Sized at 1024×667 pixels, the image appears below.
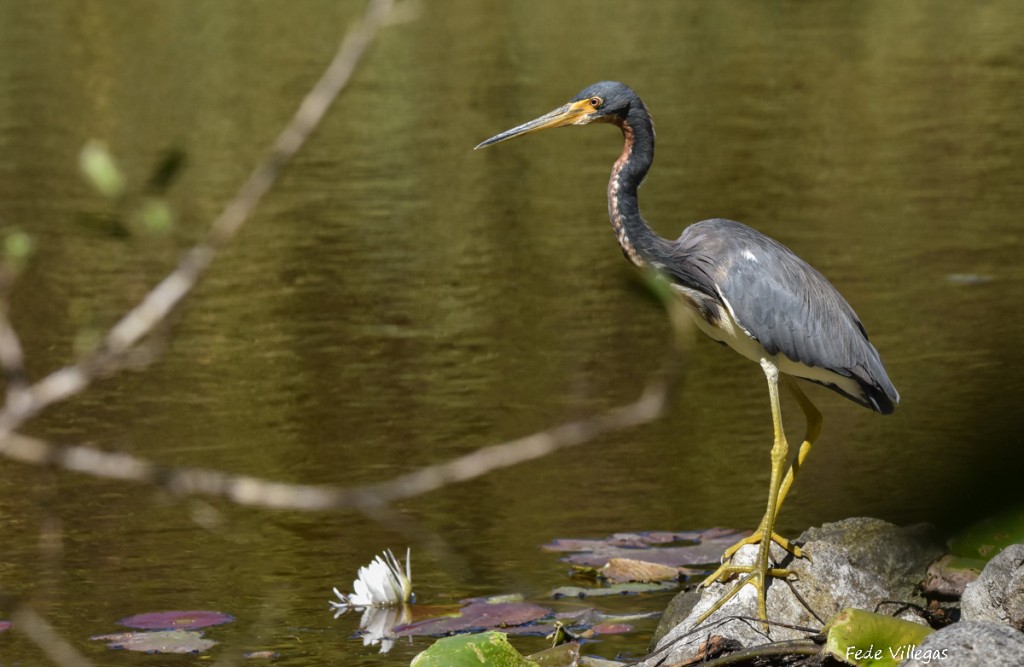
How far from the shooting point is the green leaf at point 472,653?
4.89 m

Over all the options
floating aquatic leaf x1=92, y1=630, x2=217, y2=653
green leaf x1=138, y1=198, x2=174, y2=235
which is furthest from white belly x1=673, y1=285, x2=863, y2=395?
green leaf x1=138, y1=198, x2=174, y2=235

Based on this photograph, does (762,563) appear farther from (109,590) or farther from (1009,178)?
(1009,178)

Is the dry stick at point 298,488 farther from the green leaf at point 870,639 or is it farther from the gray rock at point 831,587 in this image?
the gray rock at point 831,587

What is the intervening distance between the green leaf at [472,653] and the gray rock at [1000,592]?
138 cm

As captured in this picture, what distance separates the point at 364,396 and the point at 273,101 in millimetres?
12344

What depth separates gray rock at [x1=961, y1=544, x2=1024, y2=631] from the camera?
14.6 feet

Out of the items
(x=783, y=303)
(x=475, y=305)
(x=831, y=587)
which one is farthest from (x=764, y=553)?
(x=475, y=305)

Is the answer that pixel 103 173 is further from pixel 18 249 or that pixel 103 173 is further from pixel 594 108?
pixel 594 108

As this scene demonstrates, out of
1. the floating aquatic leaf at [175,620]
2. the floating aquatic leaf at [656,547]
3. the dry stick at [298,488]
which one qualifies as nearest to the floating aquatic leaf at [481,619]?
the floating aquatic leaf at [656,547]

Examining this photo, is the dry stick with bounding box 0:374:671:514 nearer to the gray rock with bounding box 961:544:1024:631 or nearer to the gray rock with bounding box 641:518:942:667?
Result: the gray rock with bounding box 961:544:1024:631

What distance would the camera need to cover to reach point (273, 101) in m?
21.1

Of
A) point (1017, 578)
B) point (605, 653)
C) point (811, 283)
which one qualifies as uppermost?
point (811, 283)

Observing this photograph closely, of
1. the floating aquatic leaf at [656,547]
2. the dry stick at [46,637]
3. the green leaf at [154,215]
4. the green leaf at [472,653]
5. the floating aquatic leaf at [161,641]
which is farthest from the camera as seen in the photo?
the floating aquatic leaf at [656,547]

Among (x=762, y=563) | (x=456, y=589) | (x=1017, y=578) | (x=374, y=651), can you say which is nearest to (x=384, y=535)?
(x=456, y=589)
